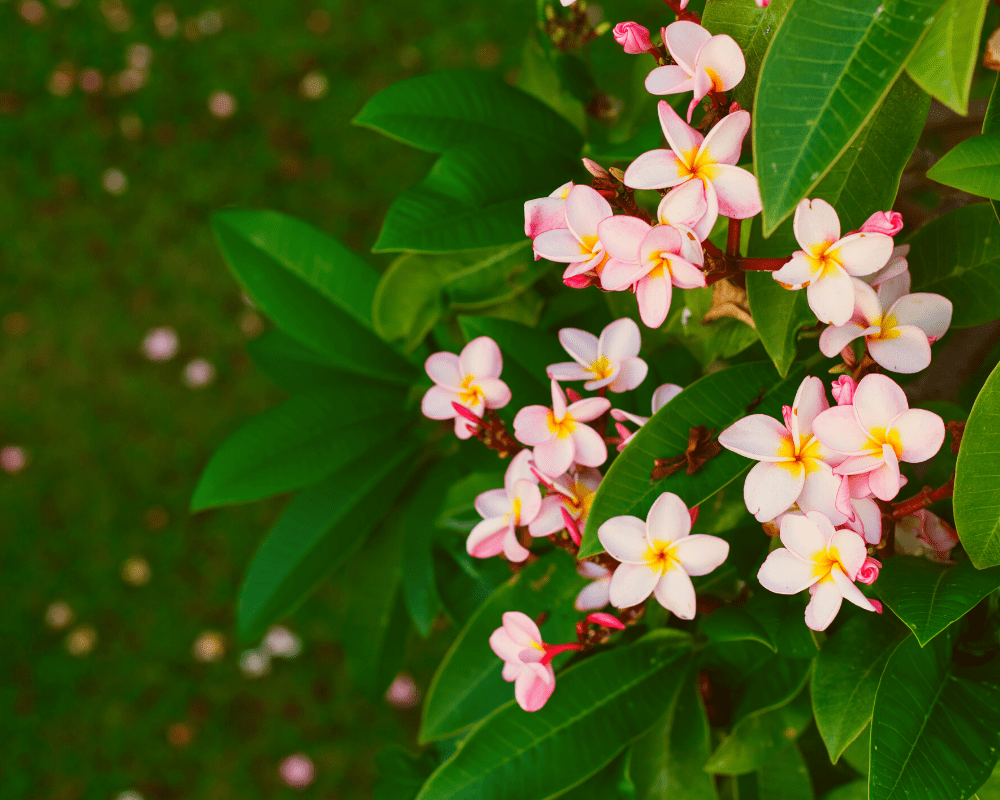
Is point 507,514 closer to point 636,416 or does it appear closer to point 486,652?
point 636,416

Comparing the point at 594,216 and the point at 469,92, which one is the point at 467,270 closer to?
the point at 469,92

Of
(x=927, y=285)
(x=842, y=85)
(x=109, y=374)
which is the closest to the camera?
(x=842, y=85)

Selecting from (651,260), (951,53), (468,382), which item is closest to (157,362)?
(468,382)

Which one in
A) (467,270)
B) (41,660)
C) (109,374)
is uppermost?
(467,270)

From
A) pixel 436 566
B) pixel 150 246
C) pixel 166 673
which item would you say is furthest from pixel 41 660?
pixel 436 566

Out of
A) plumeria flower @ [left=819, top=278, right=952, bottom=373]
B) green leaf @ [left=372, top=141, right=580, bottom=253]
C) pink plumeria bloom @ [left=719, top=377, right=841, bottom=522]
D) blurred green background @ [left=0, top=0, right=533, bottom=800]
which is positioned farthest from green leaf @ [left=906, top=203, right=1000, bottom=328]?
blurred green background @ [left=0, top=0, right=533, bottom=800]

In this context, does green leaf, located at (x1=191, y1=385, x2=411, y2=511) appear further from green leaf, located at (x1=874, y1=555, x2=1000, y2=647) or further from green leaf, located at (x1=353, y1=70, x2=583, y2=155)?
green leaf, located at (x1=874, y1=555, x2=1000, y2=647)
